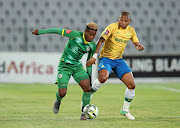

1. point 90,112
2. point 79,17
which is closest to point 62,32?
point 90,112

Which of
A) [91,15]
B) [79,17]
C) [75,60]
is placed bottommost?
[79,17]

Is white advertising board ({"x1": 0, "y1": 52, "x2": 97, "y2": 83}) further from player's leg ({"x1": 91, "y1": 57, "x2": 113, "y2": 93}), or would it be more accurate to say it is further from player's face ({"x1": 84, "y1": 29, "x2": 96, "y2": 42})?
player's face ({"x1": 84, "y1": 29, "x2": 96, "y2": 42})

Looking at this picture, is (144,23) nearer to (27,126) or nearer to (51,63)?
(51,63)

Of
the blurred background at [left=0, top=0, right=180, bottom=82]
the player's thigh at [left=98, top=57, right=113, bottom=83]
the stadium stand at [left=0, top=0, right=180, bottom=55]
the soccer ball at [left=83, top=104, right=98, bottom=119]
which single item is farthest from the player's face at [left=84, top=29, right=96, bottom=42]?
the stadium stand at [left=0, top=0, right=180, bottom=55]

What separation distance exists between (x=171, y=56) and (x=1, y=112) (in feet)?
37.3

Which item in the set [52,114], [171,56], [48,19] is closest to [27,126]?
[52,114]

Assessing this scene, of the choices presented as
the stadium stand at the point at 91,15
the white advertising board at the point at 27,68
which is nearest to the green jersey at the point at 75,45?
the white advertising board at the point at 27,68

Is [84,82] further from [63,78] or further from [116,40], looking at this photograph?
[116,40]

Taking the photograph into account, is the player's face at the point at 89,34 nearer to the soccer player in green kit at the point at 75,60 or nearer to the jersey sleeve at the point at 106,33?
the soccer player in green kit at the point at 75,60

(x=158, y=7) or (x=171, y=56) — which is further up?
(x=158, y=7)

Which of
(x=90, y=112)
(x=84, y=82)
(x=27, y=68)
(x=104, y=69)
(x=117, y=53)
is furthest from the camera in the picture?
(x=27, y=68)

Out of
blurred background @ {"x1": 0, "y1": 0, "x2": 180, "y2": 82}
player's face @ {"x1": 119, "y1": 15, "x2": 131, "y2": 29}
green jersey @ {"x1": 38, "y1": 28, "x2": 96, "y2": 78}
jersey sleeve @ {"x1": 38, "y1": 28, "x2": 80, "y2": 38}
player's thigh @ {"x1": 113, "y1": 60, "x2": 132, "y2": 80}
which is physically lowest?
blurred background @ {"x1": 0, "y1": 0, "x2": 180, "y2": 82}

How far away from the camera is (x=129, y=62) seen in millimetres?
17828

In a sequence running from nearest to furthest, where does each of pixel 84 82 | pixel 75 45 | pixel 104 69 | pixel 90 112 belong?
pixel 90 112 < pixel 84 82 < pixel 75 45 < pixel 104 69
